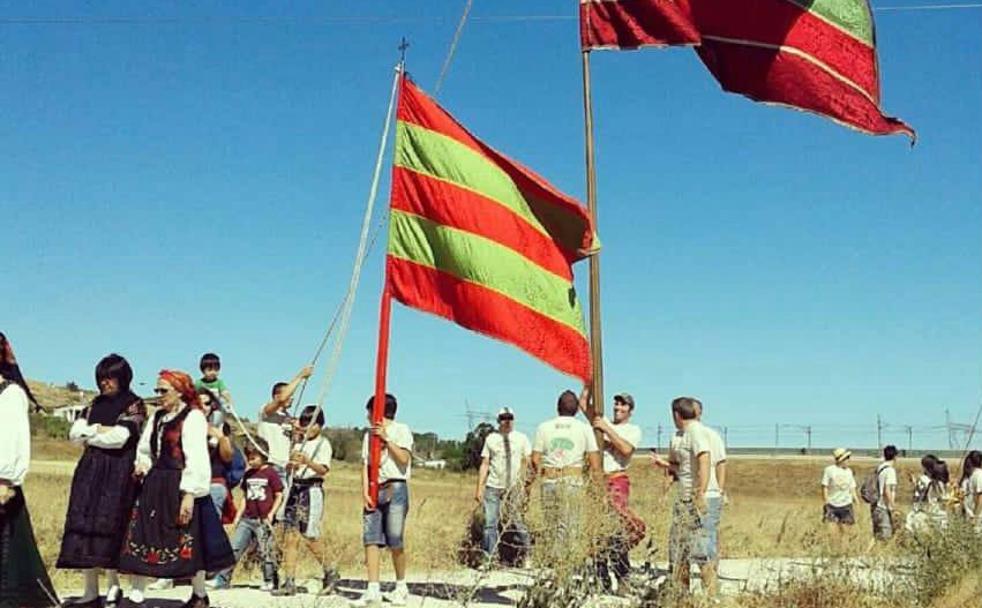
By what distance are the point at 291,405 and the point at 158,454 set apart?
195 centimetres

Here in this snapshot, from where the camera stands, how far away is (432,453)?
193 ft

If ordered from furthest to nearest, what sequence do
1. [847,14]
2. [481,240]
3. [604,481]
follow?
[847,14] → [481,240] → [604,481]

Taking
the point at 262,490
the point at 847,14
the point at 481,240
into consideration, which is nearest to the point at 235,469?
the point at 262,490

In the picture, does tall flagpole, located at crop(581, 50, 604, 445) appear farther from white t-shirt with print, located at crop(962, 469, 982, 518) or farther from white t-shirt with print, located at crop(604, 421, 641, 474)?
white t-shirt with print, located at crop(962, 469, 982, 518)

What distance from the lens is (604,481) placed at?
28.1ft

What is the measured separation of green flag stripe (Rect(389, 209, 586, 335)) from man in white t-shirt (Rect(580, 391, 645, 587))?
1.04 meters

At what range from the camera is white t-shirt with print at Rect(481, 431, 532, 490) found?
1141 centimetres

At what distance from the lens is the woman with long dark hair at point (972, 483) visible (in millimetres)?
13062

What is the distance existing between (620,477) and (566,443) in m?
0.65

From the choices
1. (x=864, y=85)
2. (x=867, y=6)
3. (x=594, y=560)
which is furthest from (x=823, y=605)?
(x=867, y=6)

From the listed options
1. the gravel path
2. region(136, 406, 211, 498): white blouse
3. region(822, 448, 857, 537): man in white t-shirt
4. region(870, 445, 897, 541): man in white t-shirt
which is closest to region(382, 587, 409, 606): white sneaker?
the gravel path

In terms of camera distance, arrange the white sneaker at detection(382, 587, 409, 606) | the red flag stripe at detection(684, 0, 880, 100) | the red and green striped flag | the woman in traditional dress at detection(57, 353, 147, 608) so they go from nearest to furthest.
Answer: the woman in traditional dress at detection(57, 353, 147, 608) < the white sneaker at detection(382, 587, 409, 606) < the red and green striped flag < the red flag stripe at detection(684, 0, 880, 100)

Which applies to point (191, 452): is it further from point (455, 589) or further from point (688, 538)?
point (688, 538)

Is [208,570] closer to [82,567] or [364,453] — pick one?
[82,567]
